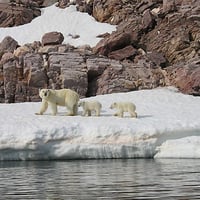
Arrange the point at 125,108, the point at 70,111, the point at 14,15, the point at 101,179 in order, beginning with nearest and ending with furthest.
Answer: the point at 101,179
the point at 125,108
the point at 70,111
the point at 14,15

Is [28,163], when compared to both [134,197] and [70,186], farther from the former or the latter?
[134,197]

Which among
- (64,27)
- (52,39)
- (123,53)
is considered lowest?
(123,53)

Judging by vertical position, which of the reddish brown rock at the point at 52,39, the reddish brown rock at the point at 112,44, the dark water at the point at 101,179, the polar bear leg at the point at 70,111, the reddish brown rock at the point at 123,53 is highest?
the reddish brown rock at the point at 52,39

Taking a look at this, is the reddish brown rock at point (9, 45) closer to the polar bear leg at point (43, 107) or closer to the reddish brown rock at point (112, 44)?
the reddish brown rock at point (112, 44)

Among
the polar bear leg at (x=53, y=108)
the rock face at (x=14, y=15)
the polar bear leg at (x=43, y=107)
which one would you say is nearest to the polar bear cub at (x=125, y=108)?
the polar bear leg at (x=53, y=108)

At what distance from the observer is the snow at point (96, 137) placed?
2297 centimetres

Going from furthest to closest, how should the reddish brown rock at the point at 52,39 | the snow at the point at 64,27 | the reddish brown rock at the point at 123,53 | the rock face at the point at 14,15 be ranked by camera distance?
1. the rock face at the point at 14,15
2. the snow at the point at 64,27
3. the reddish brown rock at the point at 52,39
4. the reddish brown rock at the point at 123,53

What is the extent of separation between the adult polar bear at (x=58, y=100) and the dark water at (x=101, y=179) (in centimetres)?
532

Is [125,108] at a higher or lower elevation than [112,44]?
lower

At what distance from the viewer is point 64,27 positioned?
6309 cm

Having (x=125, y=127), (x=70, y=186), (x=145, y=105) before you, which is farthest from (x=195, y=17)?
(x=70, y=186)

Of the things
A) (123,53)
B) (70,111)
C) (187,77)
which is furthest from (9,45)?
(70,111)

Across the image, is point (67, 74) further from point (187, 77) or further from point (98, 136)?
point (98, 136)

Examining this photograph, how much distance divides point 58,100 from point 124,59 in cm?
1665
